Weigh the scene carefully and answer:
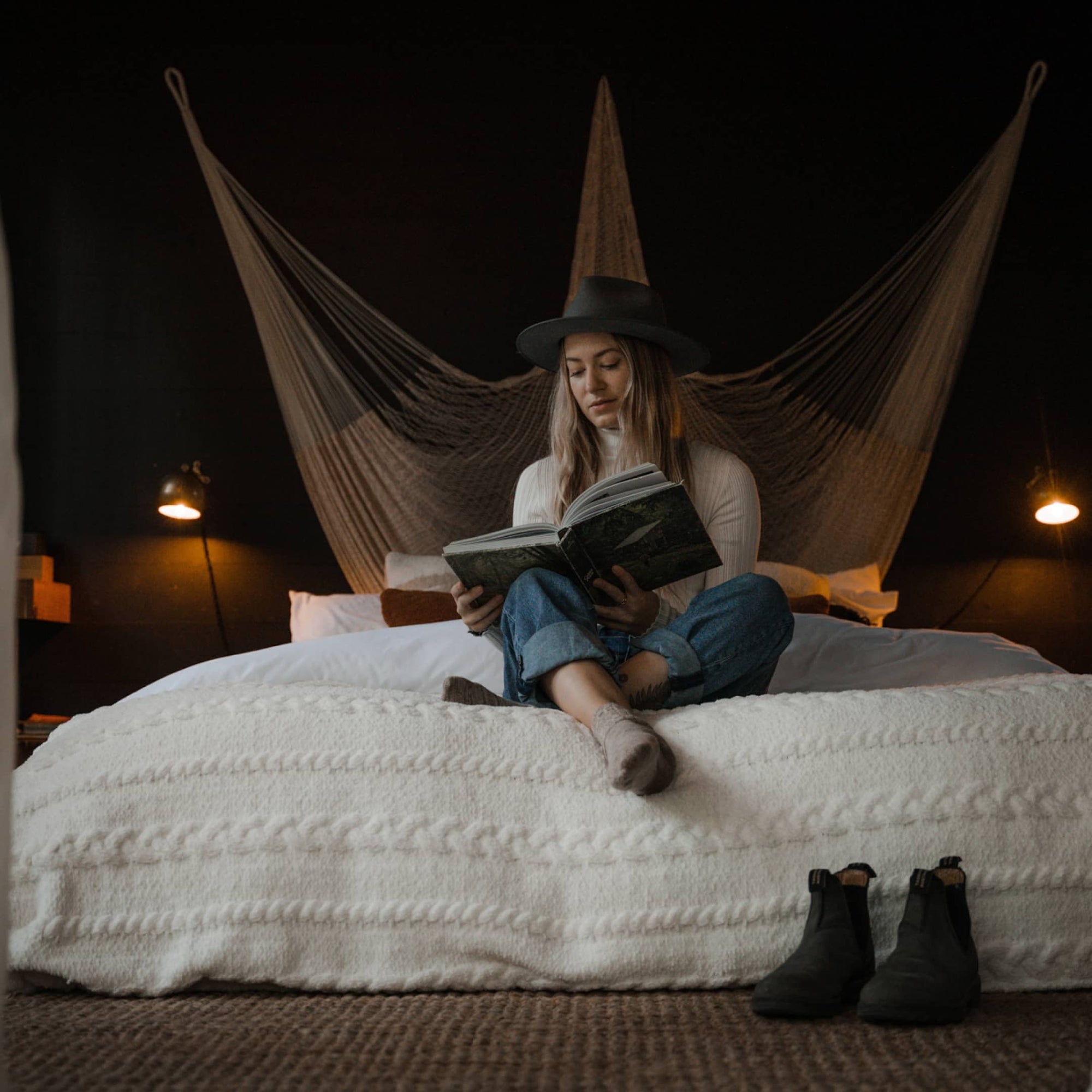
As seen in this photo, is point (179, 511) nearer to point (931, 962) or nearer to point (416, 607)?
point (416, 607)

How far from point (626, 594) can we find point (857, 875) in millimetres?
482

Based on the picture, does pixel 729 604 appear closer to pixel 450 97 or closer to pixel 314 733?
pixel 314 733

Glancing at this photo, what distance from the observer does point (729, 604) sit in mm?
1371

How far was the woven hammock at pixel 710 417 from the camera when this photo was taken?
2.64 metres

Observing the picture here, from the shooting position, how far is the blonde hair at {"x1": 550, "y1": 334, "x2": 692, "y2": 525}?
177 cm

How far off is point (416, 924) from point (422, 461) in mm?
1637

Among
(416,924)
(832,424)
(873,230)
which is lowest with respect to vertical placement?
(416,924)

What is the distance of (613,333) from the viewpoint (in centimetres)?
185

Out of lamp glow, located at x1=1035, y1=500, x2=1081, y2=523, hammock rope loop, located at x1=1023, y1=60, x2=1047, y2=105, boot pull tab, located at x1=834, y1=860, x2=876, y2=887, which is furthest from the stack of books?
hammock rope loop, located at x1=1023, y1=60, x2=1047, y2=105

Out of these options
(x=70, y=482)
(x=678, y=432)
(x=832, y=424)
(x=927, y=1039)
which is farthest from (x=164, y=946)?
(x=70, y=482)

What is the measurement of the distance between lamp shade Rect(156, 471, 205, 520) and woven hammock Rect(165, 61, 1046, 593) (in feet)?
1.46

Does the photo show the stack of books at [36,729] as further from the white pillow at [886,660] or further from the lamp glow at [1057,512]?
the lamp glow at [1057,512]

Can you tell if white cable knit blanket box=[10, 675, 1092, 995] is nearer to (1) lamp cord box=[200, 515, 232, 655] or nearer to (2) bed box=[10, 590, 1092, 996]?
(2) bed box=[10, 590, 1092, 996]

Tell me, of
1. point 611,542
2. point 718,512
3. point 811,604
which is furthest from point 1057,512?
point 611,542
